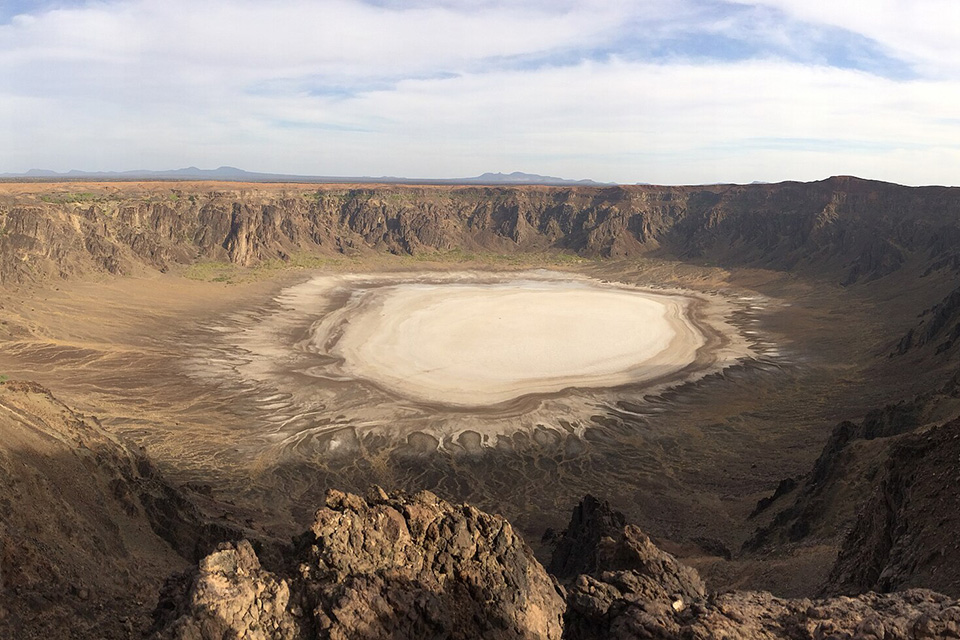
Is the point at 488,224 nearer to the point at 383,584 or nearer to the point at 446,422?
the point at 446,422

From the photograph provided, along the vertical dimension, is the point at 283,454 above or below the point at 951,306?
below

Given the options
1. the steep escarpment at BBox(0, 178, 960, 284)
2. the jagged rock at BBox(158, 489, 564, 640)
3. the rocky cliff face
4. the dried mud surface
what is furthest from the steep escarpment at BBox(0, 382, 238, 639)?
the steep escarpment at BBox(0, 178, 960, 284)

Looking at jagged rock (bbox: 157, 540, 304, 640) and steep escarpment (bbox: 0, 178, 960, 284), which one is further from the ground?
steep escarpment (bbox: 0, 178, 960, 284)

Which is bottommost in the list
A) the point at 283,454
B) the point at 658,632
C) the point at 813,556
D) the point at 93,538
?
the point at 283,454

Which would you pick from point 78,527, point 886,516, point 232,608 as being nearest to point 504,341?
point 886,516

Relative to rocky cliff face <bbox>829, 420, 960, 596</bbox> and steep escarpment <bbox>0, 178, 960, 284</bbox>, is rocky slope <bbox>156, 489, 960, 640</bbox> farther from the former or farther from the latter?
steep escarpment <bbox>0, 178, 960, 284</bbox>

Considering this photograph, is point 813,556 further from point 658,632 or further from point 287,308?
point 287,308

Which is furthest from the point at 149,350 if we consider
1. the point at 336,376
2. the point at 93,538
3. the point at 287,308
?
the point at 93,538
